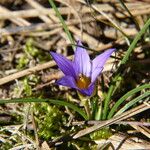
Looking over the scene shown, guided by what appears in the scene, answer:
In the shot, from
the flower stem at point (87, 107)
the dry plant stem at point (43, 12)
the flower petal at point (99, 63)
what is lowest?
the flower stem at point (87, 107)

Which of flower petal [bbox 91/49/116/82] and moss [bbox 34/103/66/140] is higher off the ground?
flower petal [bbox 91/49/116/82]

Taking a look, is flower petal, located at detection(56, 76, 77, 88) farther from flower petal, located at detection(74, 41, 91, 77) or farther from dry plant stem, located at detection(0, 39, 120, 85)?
dry plant stem, located at detection(0, 39, 120, 85)

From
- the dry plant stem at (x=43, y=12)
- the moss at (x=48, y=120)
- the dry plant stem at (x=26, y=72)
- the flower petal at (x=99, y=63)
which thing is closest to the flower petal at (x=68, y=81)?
the flower petal at (x=99, y=63)

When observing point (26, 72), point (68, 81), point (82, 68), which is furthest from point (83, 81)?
point (26, 72)

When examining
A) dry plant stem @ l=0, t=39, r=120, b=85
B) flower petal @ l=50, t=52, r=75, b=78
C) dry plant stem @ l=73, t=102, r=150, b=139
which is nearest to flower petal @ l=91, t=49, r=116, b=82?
flower petal @ l=50, t=52, r=75, b=78

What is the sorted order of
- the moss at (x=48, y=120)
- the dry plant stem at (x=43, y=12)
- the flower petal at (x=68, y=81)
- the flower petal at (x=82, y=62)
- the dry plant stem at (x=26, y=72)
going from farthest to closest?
the dry plant stem at (x=43, y=12) → the dry plant stem at (x=26, y=72) → the moss at (x=48, y=120) → the flower petal at (x=82, y=62) → the flower petal at (x=68, y=81)

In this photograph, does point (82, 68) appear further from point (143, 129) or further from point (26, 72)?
point (26, 72)

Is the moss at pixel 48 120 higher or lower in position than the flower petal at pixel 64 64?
lower

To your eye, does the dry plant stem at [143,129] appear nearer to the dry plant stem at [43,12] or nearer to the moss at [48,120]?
the moss at [48,120]
